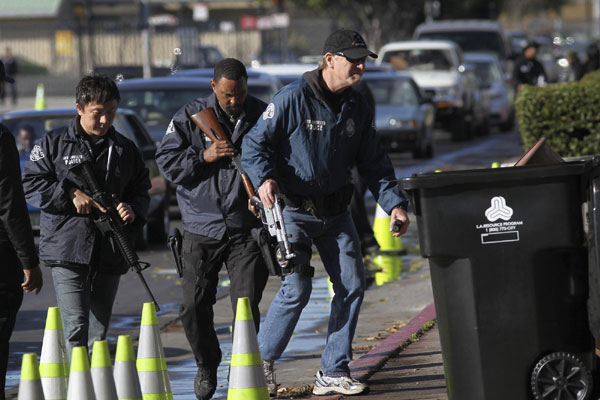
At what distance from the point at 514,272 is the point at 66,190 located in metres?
2.13

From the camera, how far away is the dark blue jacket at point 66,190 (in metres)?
5.89

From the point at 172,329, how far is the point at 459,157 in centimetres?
1395

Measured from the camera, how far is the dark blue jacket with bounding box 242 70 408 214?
6.00 metres

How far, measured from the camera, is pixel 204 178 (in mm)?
6285

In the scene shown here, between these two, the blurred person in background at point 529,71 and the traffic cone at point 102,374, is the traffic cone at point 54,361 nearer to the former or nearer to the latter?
the traffic cone at point 102,374

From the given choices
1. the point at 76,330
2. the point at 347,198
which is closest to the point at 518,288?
the point at 347,198

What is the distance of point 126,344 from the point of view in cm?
510

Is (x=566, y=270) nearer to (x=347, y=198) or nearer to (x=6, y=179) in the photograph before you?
(x=347, y=198)

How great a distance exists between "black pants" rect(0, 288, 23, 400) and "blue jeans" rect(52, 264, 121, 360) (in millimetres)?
390

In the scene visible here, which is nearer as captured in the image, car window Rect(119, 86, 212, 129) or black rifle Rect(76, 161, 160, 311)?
black rifle Rect(76, 161, 160, 311)

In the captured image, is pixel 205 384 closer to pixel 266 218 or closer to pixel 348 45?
pixel 266 218

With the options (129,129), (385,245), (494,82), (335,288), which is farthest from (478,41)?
(335,288)

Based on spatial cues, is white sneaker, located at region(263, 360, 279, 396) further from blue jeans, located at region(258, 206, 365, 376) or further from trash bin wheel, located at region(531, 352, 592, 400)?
trash bin wheel, located at region(531, 352, 592, 400)

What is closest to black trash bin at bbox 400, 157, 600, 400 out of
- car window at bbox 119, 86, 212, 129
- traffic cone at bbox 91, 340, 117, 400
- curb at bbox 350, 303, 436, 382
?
curb at bbox 350, 303, 436, 382
